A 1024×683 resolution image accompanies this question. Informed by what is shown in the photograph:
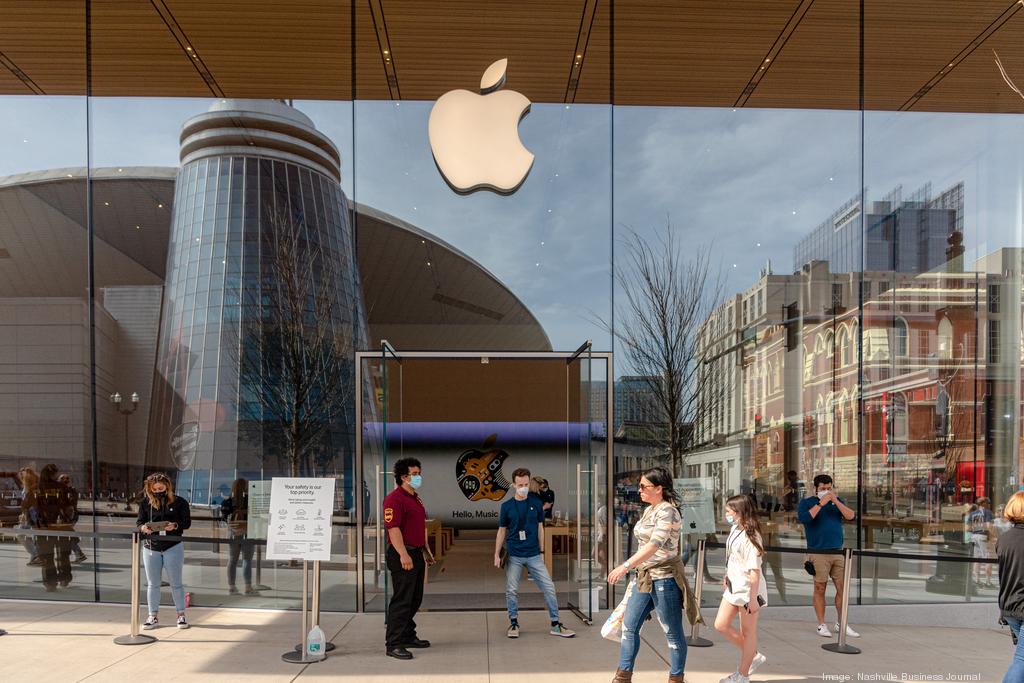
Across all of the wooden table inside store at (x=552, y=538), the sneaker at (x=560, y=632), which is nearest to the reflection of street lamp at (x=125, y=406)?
the sneaker at (x=560, y=632)

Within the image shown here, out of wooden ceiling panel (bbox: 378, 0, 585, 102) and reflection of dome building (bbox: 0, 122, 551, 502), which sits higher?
wooden ceiling panel (bbox: 378, 0, 585, 102)

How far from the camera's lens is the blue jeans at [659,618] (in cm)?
477

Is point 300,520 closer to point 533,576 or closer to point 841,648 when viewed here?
point 533,576

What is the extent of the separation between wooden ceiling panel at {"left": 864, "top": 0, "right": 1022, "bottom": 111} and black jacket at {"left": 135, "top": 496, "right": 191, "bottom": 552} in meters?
9.36

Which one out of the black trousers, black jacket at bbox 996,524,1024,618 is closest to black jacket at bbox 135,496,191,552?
the black trousers

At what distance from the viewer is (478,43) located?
30.0 feet

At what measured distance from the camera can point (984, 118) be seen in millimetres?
9680

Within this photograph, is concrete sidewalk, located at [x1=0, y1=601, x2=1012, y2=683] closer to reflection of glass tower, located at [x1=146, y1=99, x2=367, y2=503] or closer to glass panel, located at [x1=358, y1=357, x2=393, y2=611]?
glass panel, located at [x1=358, y1=357, x2=393, y2=611]

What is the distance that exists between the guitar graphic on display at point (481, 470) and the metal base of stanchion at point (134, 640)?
11911 millimetres

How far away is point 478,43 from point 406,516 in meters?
6.02

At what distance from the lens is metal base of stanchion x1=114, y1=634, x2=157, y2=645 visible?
250 inches

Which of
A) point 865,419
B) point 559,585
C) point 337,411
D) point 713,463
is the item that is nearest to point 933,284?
point 865,419

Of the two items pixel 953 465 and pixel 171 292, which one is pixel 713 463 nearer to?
pixel 953 465

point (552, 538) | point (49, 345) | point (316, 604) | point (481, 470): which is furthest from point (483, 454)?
point (316, 604)
